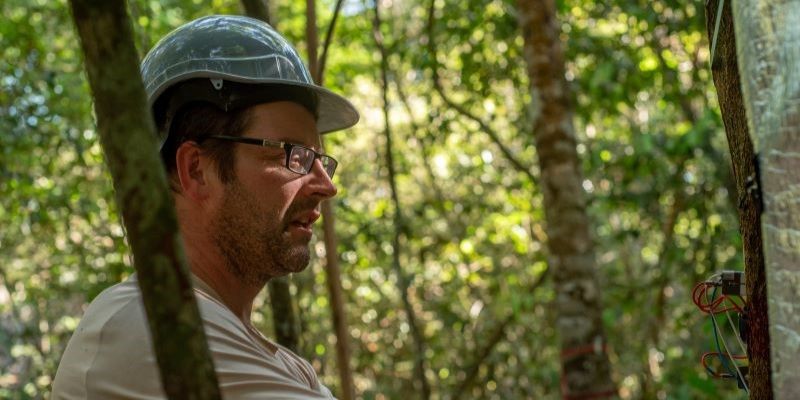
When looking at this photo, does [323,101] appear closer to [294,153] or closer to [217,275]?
[294,153]

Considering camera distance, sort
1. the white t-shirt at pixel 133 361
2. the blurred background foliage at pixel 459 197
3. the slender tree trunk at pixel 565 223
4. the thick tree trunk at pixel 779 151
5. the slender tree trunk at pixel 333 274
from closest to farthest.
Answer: the thick tree trunk at pixel 779 151, the white t-shirt at pixel 133 361, the slender tree trunk at pixel 333 274, the slender tree trunk at pixel 565 223, the blurred background foliage at pixel 459 197

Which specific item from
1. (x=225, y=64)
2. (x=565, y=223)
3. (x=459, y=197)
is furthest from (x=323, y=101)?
(x=459, y=197)

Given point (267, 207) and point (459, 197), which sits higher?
point (267, 207)

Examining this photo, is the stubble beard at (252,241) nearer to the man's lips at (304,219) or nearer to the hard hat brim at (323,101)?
the man's lips at (304,219)

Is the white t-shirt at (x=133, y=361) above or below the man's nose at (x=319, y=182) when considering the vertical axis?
below

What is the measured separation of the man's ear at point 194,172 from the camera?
190 cm

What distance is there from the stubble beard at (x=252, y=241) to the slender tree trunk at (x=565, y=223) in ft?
8.57

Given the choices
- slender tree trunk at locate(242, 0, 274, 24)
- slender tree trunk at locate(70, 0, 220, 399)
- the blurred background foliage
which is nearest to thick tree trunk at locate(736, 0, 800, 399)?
slender tree trunk at locate(70, 0, 220, 399)

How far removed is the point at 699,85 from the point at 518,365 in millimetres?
3137

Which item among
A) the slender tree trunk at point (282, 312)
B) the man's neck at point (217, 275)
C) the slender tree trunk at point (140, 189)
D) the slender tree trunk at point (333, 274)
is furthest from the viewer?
the slender tree trunk at point (333, 274)

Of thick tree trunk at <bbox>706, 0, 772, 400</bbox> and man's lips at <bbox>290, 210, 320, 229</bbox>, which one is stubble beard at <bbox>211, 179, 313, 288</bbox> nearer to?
man's lips at <bbox>290, 210, 320, 229</bbox>

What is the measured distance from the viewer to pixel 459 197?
8.96 metres

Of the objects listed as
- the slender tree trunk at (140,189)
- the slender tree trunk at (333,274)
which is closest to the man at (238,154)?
the slender tree trunk at (140,189)

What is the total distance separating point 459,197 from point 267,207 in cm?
714
